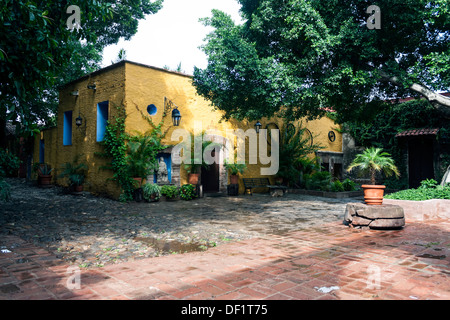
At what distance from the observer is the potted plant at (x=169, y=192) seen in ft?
34.3

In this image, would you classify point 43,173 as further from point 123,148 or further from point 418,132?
point 418,132

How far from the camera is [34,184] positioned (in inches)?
556

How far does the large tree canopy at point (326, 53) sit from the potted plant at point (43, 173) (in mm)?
8814

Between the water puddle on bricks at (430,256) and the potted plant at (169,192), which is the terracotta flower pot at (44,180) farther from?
the water puddle on bricks at (430,256)

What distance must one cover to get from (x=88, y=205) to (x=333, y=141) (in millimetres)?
14816

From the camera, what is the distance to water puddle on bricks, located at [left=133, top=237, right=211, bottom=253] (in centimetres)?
443

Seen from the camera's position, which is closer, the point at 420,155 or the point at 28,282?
the point at 28,282

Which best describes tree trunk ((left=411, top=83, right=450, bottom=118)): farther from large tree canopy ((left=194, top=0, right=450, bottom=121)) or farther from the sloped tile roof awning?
the sloped tile roof awning

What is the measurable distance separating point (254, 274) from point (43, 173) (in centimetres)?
1372

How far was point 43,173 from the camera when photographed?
13805 mm

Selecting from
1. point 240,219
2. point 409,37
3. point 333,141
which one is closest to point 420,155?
point 333,141

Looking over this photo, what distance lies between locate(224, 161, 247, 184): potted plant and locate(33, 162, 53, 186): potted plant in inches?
325

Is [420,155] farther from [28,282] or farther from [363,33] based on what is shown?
[28,282]

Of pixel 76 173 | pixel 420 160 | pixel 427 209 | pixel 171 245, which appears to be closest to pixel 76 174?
pixel 76 173
